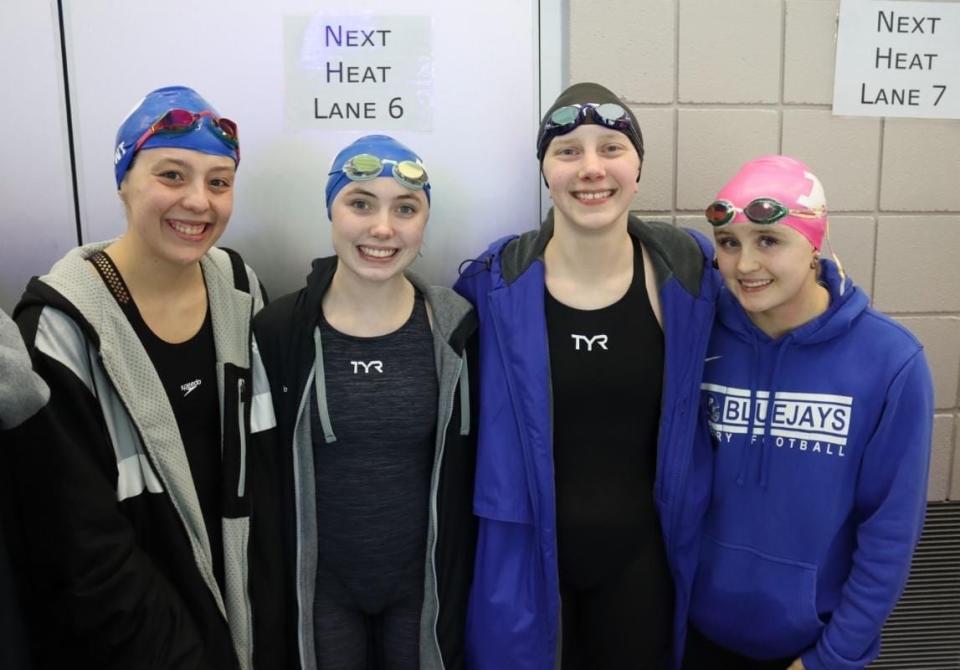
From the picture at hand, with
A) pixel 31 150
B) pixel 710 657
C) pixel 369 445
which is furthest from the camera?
pixel 31 150

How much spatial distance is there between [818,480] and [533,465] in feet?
1.80

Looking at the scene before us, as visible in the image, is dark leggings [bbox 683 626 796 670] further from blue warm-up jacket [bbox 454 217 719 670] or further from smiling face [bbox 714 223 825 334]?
smiling face [bbox 714 223 825 334]

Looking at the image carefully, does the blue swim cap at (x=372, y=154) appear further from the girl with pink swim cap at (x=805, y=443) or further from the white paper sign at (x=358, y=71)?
the girl with pink swim cap at (x=805, y=443)

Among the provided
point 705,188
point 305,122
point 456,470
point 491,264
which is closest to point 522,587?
point 456,470

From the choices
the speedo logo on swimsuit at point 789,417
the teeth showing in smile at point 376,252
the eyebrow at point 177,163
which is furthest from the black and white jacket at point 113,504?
the speedo logo on swimsuit at point 789,417

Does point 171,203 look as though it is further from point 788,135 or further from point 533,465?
point 788,135

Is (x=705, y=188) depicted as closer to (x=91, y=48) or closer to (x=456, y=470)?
(x=456, y=470)

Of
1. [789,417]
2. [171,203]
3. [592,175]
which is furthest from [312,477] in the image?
[789,417]

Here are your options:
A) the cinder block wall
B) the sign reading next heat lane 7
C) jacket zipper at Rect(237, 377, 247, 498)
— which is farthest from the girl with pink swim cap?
jacket zipper at Rect(237, 377, 247, 498)

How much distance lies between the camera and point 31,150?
1.64m

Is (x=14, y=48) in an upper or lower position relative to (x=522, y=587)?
upper

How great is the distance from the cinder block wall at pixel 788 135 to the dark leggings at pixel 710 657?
0.93 metres

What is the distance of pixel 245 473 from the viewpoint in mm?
1286

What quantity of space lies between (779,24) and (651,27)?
1.14 feet
